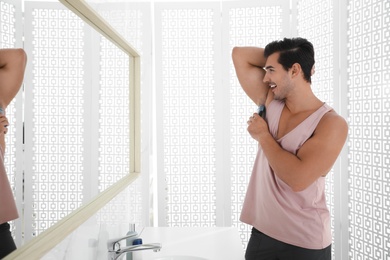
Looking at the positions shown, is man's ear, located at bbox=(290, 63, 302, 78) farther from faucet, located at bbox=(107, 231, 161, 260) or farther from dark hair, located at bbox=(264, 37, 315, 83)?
faucet, located at bbox=(107, 231, 161, 260)

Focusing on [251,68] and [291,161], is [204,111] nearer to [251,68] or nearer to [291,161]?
[251,68]

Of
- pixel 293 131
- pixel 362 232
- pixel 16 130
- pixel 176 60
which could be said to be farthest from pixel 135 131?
pixel 362 232

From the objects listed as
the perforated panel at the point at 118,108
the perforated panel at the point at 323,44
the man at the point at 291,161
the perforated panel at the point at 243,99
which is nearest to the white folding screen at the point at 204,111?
the perforated panel at the point at 243,99

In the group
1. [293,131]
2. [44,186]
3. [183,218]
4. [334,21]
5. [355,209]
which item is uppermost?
[334,21]

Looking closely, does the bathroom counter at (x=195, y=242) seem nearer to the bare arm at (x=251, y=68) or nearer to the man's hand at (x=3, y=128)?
the bare arm at (x=251, y=68)

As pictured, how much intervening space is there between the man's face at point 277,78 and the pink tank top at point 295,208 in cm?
19

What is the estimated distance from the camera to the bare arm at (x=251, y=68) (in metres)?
1.82

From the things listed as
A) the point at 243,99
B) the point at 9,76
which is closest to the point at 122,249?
the point at 9,76

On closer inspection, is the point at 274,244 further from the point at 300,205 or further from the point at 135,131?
the point at 135,131

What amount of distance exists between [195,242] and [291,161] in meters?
0.60

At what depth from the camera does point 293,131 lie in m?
1.54

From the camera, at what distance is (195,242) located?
5.28ft

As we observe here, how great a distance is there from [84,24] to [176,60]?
1.82 meters

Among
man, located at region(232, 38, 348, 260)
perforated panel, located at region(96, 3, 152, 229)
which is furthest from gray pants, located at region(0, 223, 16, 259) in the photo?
man, located at region(232, 38, 348, 260)
